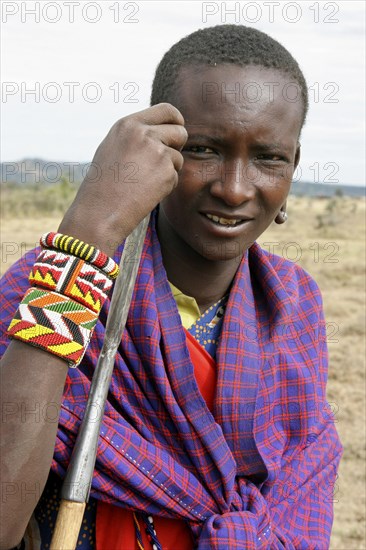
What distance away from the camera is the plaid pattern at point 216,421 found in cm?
183

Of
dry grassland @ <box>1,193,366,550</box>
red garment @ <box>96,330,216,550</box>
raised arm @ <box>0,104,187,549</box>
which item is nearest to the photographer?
raised arm @ <box>0,104,187,549</box>

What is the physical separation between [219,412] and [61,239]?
0.64 m

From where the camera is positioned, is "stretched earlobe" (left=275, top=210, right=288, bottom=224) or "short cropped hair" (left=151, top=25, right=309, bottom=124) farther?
"stretched earlobe" (left=275, top=210, right=288, bottom=224)

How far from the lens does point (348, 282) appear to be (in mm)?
13500

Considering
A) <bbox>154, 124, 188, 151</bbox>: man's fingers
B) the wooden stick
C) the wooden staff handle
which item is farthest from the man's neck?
the wooden staff handle

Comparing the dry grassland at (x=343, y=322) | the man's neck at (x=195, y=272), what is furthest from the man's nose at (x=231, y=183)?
the dry grassland at (x=343, y=322)

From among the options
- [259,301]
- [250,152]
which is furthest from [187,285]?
[250,152]

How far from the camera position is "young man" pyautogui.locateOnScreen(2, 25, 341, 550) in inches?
70.2

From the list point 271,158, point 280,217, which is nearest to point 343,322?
point 280,217

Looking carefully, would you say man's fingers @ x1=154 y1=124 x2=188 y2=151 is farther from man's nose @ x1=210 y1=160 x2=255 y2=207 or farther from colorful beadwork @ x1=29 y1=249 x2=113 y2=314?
colorful beadwork @ x1=29 y1=249 x2=113 y2=314

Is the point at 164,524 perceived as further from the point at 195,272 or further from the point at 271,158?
the point at 271,158

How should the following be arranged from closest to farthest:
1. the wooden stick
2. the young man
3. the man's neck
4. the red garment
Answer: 1. the wooden stick
2. the young man
3. the red garment
4. the man's neck

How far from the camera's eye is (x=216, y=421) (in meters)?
1.94

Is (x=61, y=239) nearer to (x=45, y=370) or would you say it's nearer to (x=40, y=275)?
(x=40, y=275)
